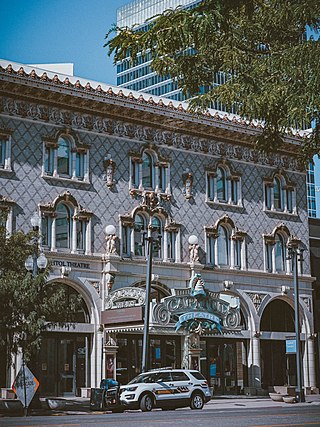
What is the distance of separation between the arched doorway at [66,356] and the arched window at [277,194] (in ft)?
48.2

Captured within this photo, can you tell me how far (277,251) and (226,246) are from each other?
13.7ft

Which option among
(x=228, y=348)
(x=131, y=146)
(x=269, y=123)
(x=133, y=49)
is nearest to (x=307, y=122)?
(x=269, y=123)

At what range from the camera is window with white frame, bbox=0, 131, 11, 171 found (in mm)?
36969

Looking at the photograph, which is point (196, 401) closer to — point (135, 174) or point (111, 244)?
point (111, 244)

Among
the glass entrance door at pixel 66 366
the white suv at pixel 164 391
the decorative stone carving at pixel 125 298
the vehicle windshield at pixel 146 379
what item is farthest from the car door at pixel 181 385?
the glass entrance door at pixel 66 366

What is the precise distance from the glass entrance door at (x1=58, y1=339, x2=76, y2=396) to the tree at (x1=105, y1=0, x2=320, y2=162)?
848 inches

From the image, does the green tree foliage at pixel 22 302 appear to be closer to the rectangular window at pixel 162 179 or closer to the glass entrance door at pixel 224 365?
the rectangular window at pixel 162 179

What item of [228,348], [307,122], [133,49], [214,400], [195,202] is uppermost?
[195,202]

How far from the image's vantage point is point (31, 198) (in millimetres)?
37531

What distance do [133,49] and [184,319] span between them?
81.5 feet

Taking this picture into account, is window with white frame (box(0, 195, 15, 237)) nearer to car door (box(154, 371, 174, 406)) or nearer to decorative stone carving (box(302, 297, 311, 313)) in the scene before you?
car door (box(154, 371, 174, 406))

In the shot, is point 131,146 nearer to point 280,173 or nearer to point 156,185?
point 156,185

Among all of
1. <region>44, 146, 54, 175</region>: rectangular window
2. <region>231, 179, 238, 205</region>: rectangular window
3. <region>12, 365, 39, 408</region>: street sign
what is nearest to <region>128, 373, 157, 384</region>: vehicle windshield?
<region>12, 365, 39, 408</region>: street sign

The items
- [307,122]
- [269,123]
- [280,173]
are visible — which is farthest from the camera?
[280,173]
